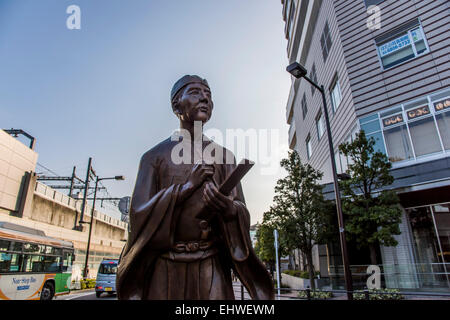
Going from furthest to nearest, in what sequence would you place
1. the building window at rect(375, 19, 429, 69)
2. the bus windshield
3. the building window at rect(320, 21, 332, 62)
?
the building window at rect(320, 21, 332, 62) < the bus windshield < the building window at rect(375, 19, 429, 69)

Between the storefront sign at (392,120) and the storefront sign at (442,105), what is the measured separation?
1.43 metres

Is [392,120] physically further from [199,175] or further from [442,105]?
[199,175]

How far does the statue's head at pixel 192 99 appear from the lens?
2447 mm

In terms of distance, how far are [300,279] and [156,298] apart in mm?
19354

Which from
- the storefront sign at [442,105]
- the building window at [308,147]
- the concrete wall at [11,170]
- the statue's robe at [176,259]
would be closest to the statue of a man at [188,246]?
the statue's robe at [176,259]

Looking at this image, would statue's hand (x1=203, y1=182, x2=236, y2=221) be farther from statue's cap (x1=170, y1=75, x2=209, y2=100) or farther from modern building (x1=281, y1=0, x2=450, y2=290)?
modern building (x1=281, y1=0, x2=450, y2=290)

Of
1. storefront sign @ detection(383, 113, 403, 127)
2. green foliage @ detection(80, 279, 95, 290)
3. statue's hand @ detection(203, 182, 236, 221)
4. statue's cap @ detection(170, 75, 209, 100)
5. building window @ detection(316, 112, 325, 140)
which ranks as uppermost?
building window @ detection(316, 112, 325, 140)

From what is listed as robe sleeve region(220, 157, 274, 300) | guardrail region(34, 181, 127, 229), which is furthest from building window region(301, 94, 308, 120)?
robe sleeve region(220, 157, 274, 300)

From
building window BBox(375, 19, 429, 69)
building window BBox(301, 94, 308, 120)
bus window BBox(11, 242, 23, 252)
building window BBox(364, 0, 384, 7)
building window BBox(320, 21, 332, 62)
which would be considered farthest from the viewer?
building window BBox(301, 94, 308, 120)

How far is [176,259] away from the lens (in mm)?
2000

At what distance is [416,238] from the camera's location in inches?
513

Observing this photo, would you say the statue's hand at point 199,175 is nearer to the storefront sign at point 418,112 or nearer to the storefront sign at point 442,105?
the storefront sign at point 442,105

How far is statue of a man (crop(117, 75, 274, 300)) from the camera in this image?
75.5 inches

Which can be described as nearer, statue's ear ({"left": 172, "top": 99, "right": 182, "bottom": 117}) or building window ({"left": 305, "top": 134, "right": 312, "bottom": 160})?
statue's ear ({"left": 172, "top": 99, "right": 182, "bottom": 117})
